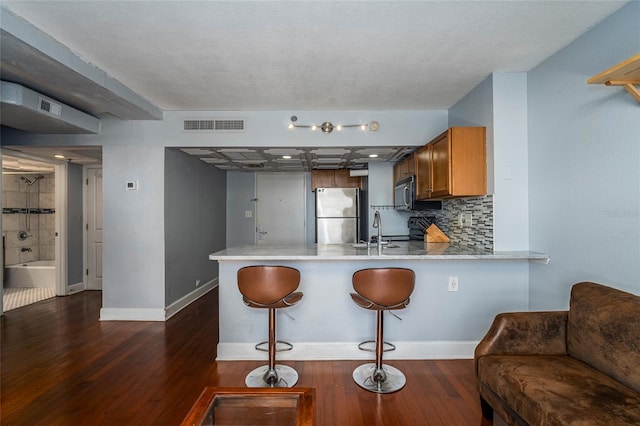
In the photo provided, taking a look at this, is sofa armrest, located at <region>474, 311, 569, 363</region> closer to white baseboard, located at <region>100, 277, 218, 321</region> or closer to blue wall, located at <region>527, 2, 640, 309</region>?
blue wall, located at <region>527, 2, 640, 309</region>

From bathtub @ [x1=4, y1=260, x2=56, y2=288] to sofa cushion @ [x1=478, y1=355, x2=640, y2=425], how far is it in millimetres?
6454

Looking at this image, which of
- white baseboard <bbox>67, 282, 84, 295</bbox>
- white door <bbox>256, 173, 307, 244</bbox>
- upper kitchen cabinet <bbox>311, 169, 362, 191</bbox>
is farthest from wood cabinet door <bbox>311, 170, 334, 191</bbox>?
white baseboard <bbox>67, 282, 84, 295</bbox>

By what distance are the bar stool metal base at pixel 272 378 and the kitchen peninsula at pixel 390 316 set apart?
0.82 feet

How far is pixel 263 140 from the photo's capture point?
3672mm

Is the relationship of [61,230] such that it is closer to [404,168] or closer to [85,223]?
[85,223]

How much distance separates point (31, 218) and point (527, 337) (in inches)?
317

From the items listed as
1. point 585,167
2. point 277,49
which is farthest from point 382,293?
point 277,49

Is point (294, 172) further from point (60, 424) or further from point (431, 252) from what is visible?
point (60, 424)

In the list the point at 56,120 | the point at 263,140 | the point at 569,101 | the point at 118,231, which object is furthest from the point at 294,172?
the point at 569,101

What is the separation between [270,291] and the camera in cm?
228

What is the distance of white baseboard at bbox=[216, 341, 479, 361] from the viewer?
108 inches

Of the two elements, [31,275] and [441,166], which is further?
[31,275]

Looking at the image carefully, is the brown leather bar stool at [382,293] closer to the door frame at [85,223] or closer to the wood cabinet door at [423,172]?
the wood cabinet door at [423,172]

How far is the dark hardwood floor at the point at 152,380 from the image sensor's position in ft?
6.48
